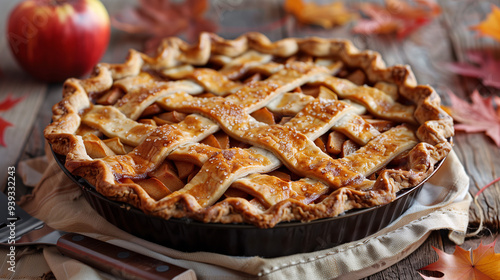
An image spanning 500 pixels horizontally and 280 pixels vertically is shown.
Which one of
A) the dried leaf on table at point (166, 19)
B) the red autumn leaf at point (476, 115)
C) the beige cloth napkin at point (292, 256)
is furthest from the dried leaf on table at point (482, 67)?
the dried leaf on table at point (166, 19)

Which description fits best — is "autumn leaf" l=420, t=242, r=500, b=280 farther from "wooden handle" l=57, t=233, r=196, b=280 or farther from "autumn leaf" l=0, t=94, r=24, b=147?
"autumn leaf" l=0, t=94, r=24, b=147

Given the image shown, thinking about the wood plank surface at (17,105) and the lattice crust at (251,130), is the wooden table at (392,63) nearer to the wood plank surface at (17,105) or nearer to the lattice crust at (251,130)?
the wood plank surface at (17,105)

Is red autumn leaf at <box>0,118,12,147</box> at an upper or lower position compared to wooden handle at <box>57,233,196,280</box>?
upper

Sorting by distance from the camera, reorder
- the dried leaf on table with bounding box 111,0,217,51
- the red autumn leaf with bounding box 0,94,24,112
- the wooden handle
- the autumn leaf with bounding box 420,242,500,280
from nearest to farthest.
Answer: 1. the wooden handle
2. the autumn leaf with bounding box 420,242,500,280
3. the red autumn leaf with bounding box 0,94,24,112
4. the dried leaf on table with bounding box 111,0,217,51

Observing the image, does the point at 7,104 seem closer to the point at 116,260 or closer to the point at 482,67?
the point at 116,260

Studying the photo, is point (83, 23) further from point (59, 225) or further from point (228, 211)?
point (228, 211)

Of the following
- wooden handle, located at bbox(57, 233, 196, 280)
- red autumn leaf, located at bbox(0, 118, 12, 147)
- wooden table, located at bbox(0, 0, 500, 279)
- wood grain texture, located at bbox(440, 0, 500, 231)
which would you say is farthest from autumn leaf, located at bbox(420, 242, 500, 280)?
red autumn leaf, located at bbox(0, 118, 12, 147)

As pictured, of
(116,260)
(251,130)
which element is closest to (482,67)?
(251,130)
